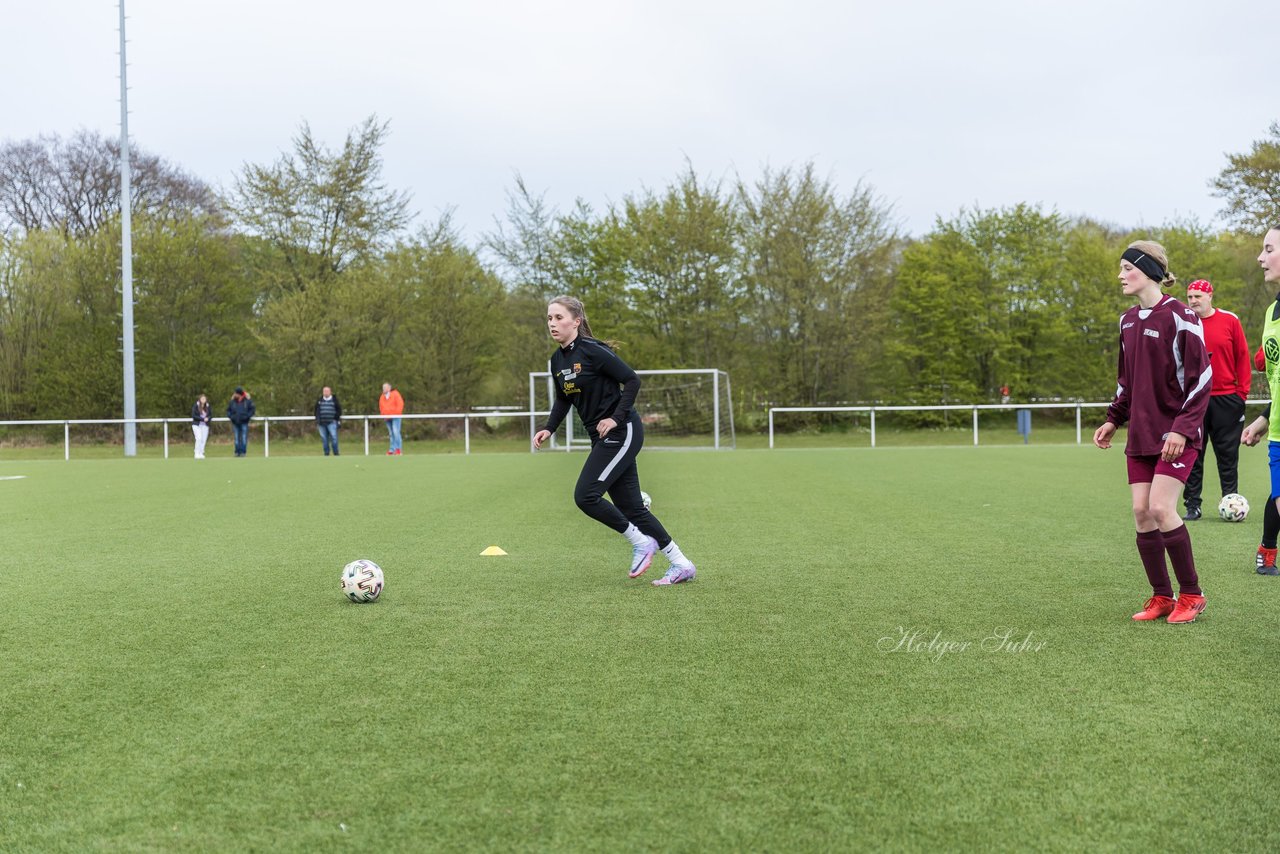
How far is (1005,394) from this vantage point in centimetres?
3694

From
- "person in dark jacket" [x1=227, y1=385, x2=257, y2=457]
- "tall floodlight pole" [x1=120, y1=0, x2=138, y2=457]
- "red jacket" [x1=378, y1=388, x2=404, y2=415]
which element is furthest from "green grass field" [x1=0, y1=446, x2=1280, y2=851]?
"tall floodlight pole" [x1=120, y1=0, x2=138, y2=457]

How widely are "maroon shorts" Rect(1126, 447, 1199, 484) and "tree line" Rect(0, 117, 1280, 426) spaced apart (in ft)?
94.5

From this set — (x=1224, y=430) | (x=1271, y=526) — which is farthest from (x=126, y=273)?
(x=1271, y=526)

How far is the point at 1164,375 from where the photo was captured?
5.21 meters

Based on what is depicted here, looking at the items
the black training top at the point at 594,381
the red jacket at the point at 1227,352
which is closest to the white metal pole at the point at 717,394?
the red jacket at the point at 1227,352

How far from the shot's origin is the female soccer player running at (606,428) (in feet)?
22.0

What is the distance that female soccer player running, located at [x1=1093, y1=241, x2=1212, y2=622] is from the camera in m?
5.12

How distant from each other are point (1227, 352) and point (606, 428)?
524 cm

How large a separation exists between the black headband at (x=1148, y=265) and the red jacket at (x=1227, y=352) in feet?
11.6

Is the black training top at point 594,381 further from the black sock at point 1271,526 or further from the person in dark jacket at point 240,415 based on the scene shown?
the person in dark jacket at point 240,415

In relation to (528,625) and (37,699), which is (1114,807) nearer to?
(528,625)

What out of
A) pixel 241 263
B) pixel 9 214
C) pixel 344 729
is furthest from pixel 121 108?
pixel 344 729

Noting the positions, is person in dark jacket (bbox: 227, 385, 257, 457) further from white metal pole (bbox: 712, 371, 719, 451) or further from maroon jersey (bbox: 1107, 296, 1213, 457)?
maroon jersey (bbox: 1107, 296, 1213, 457)

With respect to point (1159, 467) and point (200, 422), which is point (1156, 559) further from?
point (200, 422)
